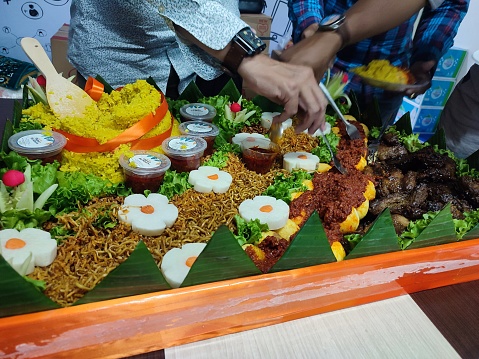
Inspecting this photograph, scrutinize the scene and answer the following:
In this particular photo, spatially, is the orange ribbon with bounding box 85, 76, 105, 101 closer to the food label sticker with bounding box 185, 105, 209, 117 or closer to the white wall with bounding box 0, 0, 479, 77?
the food label sticker with bounding box 185, 105, 209, 117

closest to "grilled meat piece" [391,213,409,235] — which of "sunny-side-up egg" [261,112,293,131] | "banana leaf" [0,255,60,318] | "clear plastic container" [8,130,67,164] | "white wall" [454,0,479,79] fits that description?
"sunny-side-up egg" [261,112,293,131]

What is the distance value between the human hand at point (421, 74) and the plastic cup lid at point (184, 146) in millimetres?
1082

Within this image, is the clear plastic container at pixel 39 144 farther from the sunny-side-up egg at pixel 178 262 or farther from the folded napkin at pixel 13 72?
the folded napkin at pixel 13 72

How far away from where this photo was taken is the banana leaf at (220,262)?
1263mm

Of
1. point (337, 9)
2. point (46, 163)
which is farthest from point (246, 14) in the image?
point (46, 163)

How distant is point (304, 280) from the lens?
4.75 feet

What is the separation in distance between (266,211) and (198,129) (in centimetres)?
73

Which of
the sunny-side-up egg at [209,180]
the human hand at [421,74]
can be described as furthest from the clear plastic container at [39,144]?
the human hand at [421,74]

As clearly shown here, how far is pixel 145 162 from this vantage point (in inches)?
71.3

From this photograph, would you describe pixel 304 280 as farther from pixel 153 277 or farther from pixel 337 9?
pixel 337 9

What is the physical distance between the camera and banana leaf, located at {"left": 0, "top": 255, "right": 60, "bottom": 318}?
1.06m

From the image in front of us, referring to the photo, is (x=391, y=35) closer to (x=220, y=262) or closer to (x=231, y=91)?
(x=231, y=91)

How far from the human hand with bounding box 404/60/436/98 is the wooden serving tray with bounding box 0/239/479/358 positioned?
77cm

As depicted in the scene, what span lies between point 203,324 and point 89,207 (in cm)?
70
